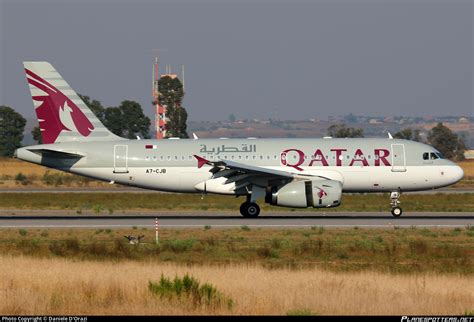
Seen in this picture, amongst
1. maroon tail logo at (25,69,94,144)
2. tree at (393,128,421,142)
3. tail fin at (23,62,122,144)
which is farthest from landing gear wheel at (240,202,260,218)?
tree at (393,128,421,142)

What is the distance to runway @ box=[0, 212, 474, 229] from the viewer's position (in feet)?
136

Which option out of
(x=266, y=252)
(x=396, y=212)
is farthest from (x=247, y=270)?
(x=396, y=212)

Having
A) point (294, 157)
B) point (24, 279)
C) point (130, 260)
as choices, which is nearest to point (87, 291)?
point (24, 279)

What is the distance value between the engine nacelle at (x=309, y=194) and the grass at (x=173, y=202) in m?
6.59

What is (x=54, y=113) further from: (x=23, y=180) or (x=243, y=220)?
(x=23, y=180)

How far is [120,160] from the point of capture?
154ft

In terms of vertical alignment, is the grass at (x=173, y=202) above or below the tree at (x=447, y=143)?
below

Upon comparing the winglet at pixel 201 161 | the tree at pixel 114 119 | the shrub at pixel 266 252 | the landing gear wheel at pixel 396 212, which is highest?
the tree at pixel 114 119

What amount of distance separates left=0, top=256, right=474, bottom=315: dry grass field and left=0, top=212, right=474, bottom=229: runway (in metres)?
15.9

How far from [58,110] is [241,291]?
95.7 ft

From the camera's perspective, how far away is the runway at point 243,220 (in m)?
41.5

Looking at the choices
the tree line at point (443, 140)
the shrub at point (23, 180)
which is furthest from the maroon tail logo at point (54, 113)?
the tree line at point (443, 140)

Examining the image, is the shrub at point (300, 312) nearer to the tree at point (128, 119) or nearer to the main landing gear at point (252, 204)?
the main landing gear at point (252, 204)

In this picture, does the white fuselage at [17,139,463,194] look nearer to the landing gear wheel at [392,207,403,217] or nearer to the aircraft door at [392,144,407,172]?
the aircraft door at [392,144,407,172]
